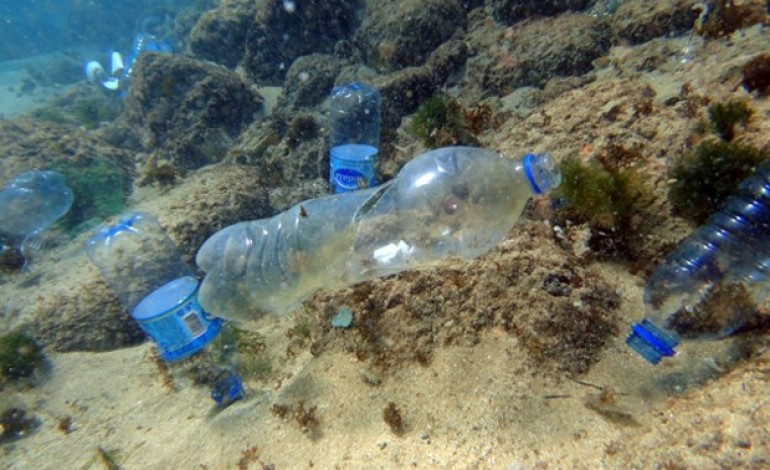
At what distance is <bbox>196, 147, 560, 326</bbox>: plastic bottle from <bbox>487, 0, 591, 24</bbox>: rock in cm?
623

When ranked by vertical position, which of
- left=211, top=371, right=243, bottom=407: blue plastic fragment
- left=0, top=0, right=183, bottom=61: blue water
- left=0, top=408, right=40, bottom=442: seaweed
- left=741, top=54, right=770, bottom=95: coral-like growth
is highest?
left=0, top=0, right=183, bottom=61: blue water

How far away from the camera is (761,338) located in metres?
2.43

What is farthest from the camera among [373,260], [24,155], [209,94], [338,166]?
[209,94]

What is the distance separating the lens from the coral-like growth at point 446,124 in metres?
5.45

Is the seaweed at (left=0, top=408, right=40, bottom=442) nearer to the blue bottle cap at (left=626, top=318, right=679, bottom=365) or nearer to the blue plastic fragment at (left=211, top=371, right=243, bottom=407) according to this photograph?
the blue plastic fragment at (left=211, top=371, right=243, bottom=407)

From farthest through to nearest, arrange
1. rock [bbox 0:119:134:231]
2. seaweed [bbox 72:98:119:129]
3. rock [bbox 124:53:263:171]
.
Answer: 1. seaweed [bbox 72:98:119:129]
2. rock [bbox 124:53:263:171]
3. rock [bbox 0:119:134:231]

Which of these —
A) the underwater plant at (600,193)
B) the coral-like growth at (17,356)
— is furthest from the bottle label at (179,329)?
the underwater plant at (600,193)

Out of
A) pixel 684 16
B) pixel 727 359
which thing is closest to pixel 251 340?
pixel 727 359

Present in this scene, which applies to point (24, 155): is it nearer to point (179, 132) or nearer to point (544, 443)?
point (179, 132)

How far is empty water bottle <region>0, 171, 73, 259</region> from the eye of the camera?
7.62 m

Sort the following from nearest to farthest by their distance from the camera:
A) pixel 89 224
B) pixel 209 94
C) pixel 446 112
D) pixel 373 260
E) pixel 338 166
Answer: pixel 373 260, pixel 338 166, pixel 446 112, pixel 89 224, pixel 209 94

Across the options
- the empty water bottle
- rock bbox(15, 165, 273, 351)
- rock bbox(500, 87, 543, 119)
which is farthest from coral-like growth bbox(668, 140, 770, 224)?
the empty water bottle

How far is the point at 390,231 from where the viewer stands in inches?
134

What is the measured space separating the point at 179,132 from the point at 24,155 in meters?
3.16
